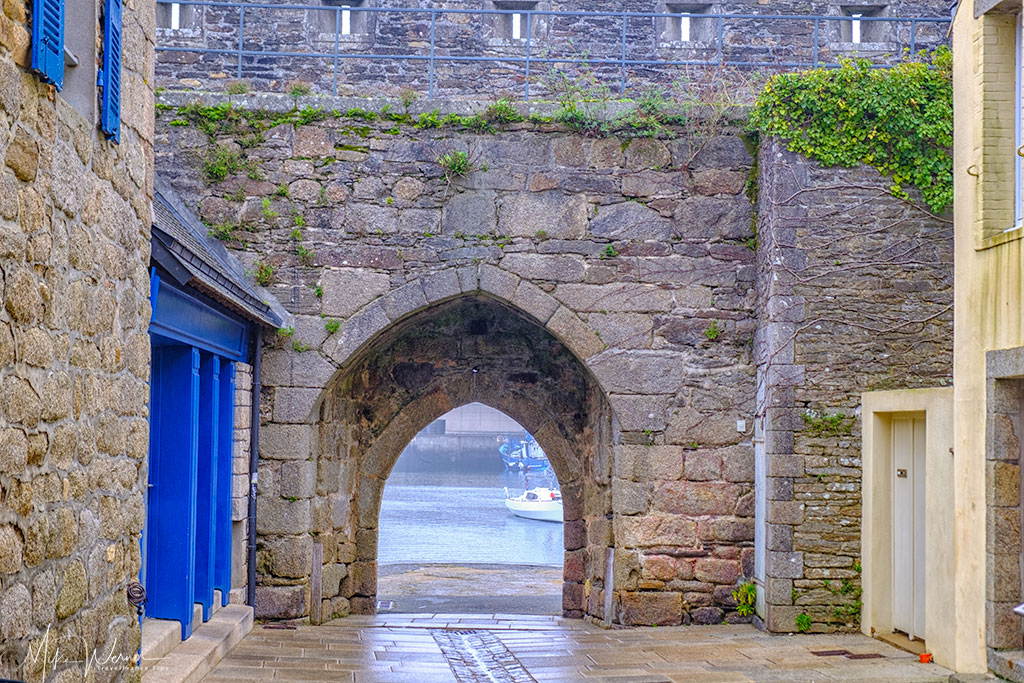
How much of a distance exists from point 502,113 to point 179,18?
448 cm

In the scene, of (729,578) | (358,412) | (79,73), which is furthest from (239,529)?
(79,73)

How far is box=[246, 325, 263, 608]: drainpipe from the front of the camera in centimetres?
775

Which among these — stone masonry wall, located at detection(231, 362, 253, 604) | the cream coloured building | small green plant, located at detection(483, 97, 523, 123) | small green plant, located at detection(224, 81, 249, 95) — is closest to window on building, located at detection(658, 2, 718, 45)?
small green plant, located at detection(483, 97, 523, 123)

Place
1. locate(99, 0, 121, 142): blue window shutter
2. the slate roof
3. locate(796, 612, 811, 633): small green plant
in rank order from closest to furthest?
locate(99, 0, 121, 142): blue window shutter, the slate roof, locate(796, 612, 811, 633): small green plant

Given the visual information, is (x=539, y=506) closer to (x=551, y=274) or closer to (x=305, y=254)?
(x=551, y=274)

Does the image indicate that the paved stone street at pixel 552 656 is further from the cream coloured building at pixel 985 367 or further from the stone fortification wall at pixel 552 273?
the cream coloured building at pixel 985 367

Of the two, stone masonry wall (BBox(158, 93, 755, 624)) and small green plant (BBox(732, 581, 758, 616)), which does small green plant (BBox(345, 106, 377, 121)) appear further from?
small green plant (BBox(732, 581, 758, 616))

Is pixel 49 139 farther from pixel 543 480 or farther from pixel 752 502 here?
pixel 543 480

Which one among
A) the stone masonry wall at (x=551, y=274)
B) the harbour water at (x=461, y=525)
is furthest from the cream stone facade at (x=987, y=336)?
the harbour water at (x=461, y=525)

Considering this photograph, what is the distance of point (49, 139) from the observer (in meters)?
3.00

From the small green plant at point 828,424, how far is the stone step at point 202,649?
157 inches

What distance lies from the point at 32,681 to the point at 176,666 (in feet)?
8.99

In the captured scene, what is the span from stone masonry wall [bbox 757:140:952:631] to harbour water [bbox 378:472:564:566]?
932 centimetres

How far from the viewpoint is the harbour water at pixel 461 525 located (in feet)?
71.7
